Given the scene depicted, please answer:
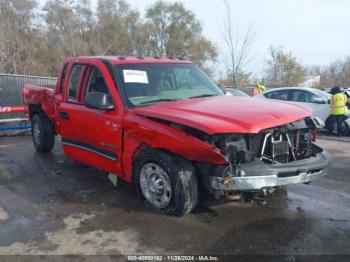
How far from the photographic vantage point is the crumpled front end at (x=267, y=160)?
3.77 metres

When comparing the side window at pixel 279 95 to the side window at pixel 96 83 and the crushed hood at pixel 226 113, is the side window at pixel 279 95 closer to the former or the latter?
the crushed hood at pixel 226 113

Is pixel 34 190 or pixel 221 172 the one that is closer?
pixel 221 172

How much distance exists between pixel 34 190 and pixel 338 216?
4093 mm

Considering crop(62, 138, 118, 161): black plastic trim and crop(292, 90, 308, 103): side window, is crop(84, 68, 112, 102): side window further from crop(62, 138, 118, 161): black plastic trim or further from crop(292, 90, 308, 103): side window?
crop(292, 90, 308, 103): side window

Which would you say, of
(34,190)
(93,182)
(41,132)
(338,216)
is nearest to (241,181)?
(338,216)

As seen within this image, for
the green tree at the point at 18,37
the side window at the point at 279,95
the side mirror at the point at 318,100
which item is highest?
the green tree at the point at 18,37


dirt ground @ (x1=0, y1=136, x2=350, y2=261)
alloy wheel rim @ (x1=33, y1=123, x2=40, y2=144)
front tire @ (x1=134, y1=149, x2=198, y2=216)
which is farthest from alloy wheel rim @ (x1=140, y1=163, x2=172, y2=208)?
alloy wheel rim @ (x1=33, y1=123, x2=40, y2=144)

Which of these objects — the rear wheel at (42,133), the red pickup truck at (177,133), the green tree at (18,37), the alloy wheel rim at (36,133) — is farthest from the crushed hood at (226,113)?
the green tree at (18,37)

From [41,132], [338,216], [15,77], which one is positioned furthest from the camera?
[15,77]

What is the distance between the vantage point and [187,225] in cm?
411

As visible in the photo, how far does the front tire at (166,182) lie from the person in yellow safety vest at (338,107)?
340 inches

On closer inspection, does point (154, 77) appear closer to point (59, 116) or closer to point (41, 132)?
point (59, 116)

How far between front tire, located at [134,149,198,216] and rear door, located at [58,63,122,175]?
50 centimetres

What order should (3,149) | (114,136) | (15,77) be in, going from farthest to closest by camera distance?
1. (15,77)
2. (3,149)
3. (114,136)
